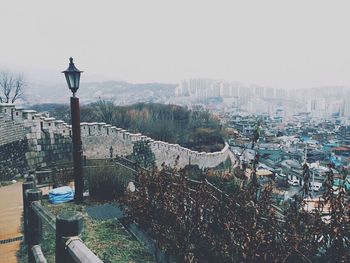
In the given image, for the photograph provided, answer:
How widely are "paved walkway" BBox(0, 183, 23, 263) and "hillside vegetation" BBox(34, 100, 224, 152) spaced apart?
17.7 meters

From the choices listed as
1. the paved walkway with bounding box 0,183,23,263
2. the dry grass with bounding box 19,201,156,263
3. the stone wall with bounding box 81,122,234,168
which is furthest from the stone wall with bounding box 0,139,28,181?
the dry grass with bounding box 19,201,156,263

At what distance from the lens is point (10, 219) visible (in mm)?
7223

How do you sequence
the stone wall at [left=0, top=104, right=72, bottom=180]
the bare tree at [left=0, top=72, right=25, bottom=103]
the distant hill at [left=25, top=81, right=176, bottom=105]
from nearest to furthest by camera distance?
the stone wall at [left=0, top=104, right=72, bottom=180] → the bare tree at [left=0, top=72, right=25, bottom=103] → the distant hill at [left=25, top=81, right=176, bottom=105]

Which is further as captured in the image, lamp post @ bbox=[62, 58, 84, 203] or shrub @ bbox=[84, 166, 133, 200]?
shrub @ bbox=[84, 166, 133, 200]

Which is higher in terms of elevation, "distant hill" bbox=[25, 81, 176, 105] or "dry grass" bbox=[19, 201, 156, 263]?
"distant hill" bbox=[25, 81, 176, 105]

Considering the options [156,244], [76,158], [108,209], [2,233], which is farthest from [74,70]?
[156,244]

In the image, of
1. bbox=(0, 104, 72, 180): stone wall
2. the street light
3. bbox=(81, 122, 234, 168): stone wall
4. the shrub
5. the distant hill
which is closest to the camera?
the street light

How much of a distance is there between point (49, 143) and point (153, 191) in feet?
33.0

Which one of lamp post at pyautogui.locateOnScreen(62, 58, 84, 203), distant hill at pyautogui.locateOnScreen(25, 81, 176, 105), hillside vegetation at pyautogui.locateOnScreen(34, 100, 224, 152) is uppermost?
distant hill at pyautogui.locateOnScreen(25, 81, 176, 105)

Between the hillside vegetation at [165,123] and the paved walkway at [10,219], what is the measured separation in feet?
58.0

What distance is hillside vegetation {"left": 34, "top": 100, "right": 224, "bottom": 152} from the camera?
28319 millimetres

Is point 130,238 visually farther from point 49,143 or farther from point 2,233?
point 49,143

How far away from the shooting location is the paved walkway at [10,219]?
18.2 ft

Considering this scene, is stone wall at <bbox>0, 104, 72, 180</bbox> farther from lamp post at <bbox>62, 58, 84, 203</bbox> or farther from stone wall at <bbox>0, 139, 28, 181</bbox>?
lamp post at <bbox>62, 58, 84, 203</bbox>
